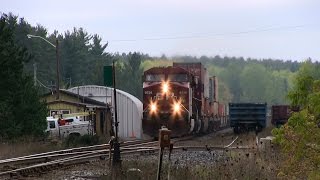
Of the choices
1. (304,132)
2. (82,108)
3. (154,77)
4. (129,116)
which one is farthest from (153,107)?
(304,132)

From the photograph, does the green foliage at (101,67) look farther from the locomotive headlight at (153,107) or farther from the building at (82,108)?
the locomotive headlight at (153,107)

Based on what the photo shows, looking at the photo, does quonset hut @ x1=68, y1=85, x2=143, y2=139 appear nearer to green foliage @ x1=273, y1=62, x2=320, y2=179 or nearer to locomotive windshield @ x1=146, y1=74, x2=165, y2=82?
locomotive windshield @ x1=146, y1=74, x2=165, y2=82

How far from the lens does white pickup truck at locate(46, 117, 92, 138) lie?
30.9 m

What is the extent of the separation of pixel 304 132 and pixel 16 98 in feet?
69.9

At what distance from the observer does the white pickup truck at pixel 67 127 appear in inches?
1217

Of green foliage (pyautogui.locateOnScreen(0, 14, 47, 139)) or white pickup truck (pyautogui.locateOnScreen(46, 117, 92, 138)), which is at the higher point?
green foliage (pyautogui.locateOnScreen(0, 14, 47, 139))

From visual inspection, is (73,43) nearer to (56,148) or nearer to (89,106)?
(89,106)

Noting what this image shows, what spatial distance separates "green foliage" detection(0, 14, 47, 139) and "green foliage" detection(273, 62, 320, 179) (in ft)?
62.5

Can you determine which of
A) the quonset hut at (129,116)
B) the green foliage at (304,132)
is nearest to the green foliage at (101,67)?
the quonset hut at (129,116)

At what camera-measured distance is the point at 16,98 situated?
2755 centimetres

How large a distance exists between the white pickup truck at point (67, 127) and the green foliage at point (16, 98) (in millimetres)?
1805

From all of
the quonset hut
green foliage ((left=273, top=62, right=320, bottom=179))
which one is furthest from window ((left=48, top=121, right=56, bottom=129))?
green foliage ((left=273, top=62, right=320, bottom=179))

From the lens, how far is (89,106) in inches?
1489

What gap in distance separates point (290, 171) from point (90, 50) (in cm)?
10195
